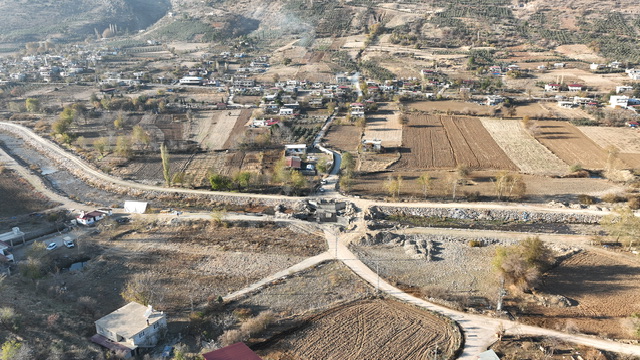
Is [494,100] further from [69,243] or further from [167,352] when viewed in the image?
[167,352]

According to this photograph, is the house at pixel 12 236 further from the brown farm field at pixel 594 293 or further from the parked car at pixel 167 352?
the brown farm field at pixel 594 293

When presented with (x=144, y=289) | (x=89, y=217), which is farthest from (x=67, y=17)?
(x=144, y=289)

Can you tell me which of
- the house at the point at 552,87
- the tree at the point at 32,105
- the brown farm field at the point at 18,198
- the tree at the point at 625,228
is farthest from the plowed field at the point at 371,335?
the house at the point at 552,87

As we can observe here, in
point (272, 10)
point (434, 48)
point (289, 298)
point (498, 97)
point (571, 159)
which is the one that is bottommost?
point (289, 298)

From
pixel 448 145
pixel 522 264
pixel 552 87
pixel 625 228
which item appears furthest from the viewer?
pixel 552 87

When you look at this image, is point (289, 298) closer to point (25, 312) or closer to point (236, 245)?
point (236, 245)

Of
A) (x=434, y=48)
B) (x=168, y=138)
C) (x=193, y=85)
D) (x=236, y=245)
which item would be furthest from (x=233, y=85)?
(x=236, y=245)
